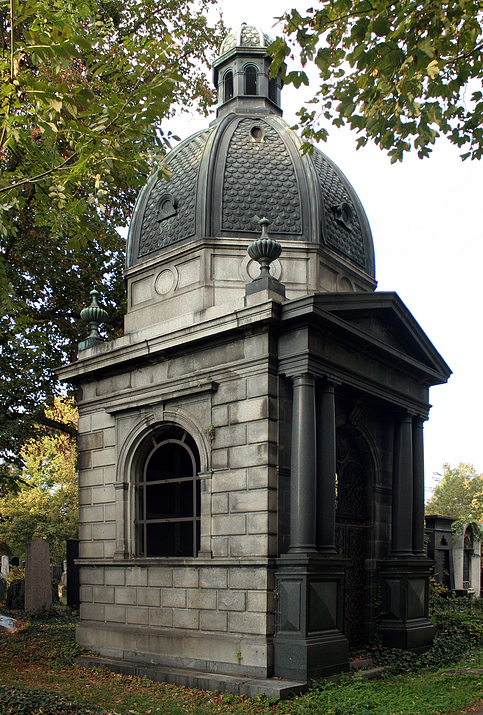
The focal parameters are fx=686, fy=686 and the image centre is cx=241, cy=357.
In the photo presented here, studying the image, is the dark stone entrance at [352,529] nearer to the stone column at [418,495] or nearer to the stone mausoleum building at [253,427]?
the stone mausoleum building at [253,427]

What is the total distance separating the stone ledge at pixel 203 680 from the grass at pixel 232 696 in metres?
0.14

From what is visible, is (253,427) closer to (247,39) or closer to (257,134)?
(257,134)

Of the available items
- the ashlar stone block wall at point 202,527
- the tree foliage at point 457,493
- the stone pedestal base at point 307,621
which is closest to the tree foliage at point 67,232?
the ashlar stone block wall at point 202,527

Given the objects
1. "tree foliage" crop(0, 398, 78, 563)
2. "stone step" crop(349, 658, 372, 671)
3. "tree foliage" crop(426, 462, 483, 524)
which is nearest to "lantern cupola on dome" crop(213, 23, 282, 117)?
"stone step" crop(349, 658, 372, 671)

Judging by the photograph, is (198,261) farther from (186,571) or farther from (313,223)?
(186,571)

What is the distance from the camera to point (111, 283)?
64.4 feet

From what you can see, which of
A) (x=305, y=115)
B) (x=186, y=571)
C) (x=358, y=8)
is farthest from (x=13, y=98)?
(x=186, y=571)

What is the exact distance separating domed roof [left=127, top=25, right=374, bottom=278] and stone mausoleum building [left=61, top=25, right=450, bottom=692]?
Result: 0.15ft

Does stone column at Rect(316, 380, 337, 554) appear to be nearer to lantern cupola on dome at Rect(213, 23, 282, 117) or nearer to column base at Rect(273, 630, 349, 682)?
column base at Rect(273, 630, 349, 682)

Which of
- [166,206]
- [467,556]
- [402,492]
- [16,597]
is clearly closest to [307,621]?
[402,492]

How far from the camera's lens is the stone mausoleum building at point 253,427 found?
1019cm

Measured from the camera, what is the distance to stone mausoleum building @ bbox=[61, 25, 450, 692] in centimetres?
1019

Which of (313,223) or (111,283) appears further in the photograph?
(111,283)

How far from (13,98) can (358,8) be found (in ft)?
14.7
